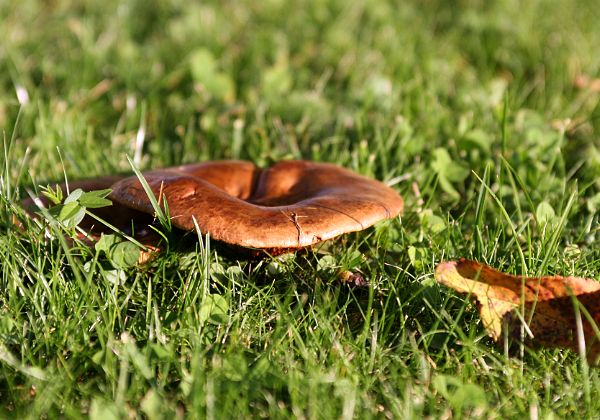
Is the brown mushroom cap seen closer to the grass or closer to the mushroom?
the mushroom

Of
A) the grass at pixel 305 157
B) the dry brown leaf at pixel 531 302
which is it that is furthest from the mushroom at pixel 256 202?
the dry brown leaf at pixel 531 302

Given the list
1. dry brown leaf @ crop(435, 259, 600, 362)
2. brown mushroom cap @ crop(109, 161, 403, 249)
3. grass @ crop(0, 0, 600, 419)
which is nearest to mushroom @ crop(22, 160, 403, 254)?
brown mushroom cap @ crop(109, 161, 403, 249)

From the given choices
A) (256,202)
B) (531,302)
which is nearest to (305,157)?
(256,202)

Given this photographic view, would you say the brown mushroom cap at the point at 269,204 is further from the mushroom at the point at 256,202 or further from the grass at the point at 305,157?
the grass at the point at 305,157

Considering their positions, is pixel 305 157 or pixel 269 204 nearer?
pixel 269 204

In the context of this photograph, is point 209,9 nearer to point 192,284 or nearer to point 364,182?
point 364,182

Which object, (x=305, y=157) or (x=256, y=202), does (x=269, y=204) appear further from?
(x=305, y=157)

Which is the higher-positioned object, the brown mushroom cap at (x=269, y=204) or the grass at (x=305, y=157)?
the brown mushroom cap at (x=269, y=204)
